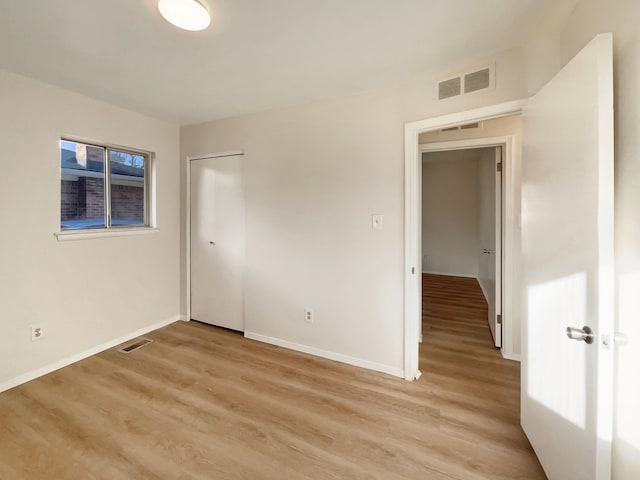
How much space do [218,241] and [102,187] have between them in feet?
4.05

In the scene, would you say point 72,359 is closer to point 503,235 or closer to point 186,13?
point 186,13

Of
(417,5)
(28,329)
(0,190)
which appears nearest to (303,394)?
(28,329)

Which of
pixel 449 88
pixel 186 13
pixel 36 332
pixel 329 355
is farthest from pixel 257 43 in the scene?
pixel 36 332

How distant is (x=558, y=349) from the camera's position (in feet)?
4.26

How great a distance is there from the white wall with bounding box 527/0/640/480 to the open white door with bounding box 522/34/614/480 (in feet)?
0.20

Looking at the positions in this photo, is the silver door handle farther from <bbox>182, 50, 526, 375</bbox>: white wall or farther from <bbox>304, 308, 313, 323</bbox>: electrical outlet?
<bbox>304, 308, 313, 323</bbox>: electrical outlet

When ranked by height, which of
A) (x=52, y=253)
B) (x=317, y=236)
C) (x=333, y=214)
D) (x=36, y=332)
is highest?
(x=333, y=214)

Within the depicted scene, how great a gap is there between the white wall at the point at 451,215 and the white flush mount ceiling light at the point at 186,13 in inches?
215

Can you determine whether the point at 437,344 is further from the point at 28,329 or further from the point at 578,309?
the point at 28,329

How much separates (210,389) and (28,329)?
5.15 ft

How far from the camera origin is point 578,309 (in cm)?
115

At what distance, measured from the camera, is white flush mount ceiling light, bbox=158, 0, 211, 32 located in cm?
140

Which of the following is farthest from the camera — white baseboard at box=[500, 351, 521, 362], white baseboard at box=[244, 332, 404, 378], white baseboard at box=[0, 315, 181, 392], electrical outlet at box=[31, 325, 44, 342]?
white baseboard at box=[500, 351, 521, 362]

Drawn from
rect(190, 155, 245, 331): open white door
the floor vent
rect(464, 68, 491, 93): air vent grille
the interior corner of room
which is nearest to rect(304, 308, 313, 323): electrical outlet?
the interior corner of room
